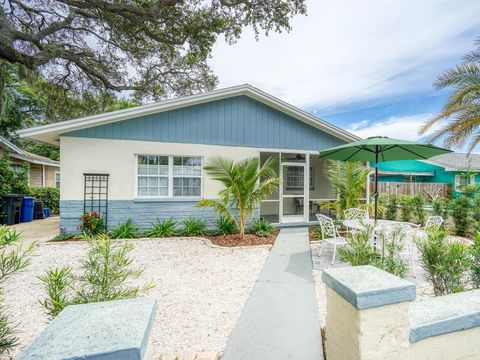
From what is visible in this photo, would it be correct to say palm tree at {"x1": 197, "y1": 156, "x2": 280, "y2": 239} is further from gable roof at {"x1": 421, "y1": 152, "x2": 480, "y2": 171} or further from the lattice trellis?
gable roof at {"x1": 421, "y1": 152, "x2": 480, "y2": 171}

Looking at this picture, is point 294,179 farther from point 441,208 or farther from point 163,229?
point 163,229

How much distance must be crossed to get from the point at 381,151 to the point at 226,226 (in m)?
5.29

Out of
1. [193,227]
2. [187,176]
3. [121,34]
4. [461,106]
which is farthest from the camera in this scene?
[121,34]

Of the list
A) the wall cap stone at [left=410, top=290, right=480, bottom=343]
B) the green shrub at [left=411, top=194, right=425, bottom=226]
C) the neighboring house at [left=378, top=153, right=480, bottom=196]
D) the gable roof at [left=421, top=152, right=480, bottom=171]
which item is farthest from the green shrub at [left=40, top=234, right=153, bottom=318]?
the gable roof at [left=421, top=152, right=480, bottom=171]

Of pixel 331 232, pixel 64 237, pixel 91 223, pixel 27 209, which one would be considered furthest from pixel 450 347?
pixel 27 209

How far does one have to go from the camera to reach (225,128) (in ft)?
29.6

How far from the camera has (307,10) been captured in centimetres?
1014

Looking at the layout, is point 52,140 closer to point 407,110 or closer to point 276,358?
point 276,358

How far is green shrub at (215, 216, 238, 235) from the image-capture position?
8461 mm

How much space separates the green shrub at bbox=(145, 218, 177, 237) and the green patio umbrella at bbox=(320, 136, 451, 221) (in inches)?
213

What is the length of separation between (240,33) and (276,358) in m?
12.3

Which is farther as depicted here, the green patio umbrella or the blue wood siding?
the blue wood siding

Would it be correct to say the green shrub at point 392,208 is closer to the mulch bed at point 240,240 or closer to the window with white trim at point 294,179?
the window with white trim at point 294,179

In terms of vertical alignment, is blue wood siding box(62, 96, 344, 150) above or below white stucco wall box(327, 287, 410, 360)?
above
